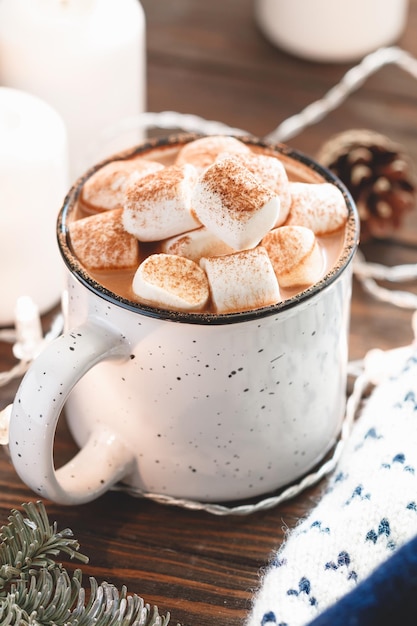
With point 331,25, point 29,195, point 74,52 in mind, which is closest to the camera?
point 29,195

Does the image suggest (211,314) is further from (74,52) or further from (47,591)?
(74,52)

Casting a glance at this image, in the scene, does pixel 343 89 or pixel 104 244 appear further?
pixel 343 89

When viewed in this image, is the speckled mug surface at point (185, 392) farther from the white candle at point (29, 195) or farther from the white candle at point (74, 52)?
the white candle at point (74, 52)

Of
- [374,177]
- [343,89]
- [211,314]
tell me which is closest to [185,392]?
[211,314]

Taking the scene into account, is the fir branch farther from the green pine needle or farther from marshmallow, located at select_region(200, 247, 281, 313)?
marshmallow, located at select_region(200, 247, 281, 313)

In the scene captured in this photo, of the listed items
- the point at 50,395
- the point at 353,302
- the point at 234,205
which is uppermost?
the point at 234,205

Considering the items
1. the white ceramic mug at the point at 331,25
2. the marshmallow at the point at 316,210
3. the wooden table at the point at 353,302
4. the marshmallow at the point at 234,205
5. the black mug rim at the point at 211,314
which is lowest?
the wooden table at the point at 353,302

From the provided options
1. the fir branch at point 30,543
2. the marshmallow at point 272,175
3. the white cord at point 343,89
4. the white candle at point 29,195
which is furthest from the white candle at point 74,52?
the fir branch at point 30,543
